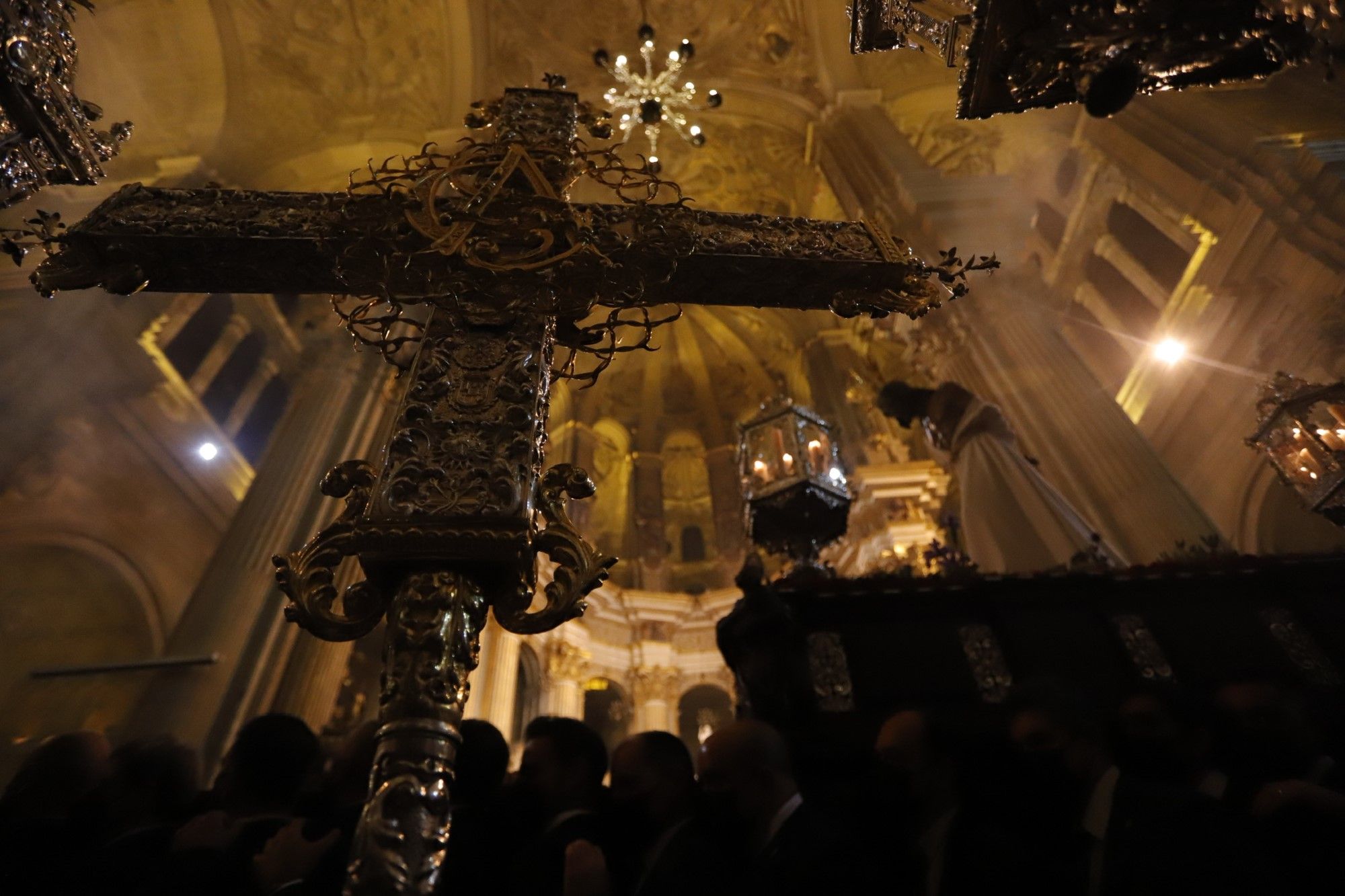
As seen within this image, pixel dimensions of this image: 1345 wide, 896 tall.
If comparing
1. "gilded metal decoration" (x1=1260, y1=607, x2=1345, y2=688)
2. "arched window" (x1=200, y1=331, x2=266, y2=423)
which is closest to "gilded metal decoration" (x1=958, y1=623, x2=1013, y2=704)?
"gilded metal decoration" (x1=1260, y1=607, x2=1345, y2=688)

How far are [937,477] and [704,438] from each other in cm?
777

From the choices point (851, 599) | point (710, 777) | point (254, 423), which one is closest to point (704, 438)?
point (254, 423)

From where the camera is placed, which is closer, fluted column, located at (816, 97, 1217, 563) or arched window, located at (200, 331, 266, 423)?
fluted column, located at (816, 97, 1217, 563)

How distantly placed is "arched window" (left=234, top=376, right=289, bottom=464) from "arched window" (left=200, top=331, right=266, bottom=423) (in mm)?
354

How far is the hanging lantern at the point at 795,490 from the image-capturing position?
15.6 feet

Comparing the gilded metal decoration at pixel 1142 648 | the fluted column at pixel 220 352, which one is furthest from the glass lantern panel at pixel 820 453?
the fluted column at pixel 220 352

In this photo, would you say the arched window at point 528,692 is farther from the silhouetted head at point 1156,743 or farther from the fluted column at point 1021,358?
the silhouetted head at point 1156,743

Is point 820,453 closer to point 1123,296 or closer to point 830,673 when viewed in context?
point 830,673

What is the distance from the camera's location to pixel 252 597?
5738mm

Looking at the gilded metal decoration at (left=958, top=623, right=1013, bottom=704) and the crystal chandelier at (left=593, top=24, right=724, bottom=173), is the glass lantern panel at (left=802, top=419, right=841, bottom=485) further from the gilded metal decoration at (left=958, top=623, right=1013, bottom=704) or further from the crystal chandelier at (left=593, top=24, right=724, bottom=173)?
the crystal chandelier at (left=593, top=24, right=724, bottom=173)

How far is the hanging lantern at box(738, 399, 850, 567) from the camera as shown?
476 centimetres

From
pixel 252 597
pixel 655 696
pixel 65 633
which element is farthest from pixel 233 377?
pixel 655 696

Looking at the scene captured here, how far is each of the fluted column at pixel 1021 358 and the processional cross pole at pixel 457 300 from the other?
1821 mm

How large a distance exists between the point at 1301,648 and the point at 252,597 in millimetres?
6863
